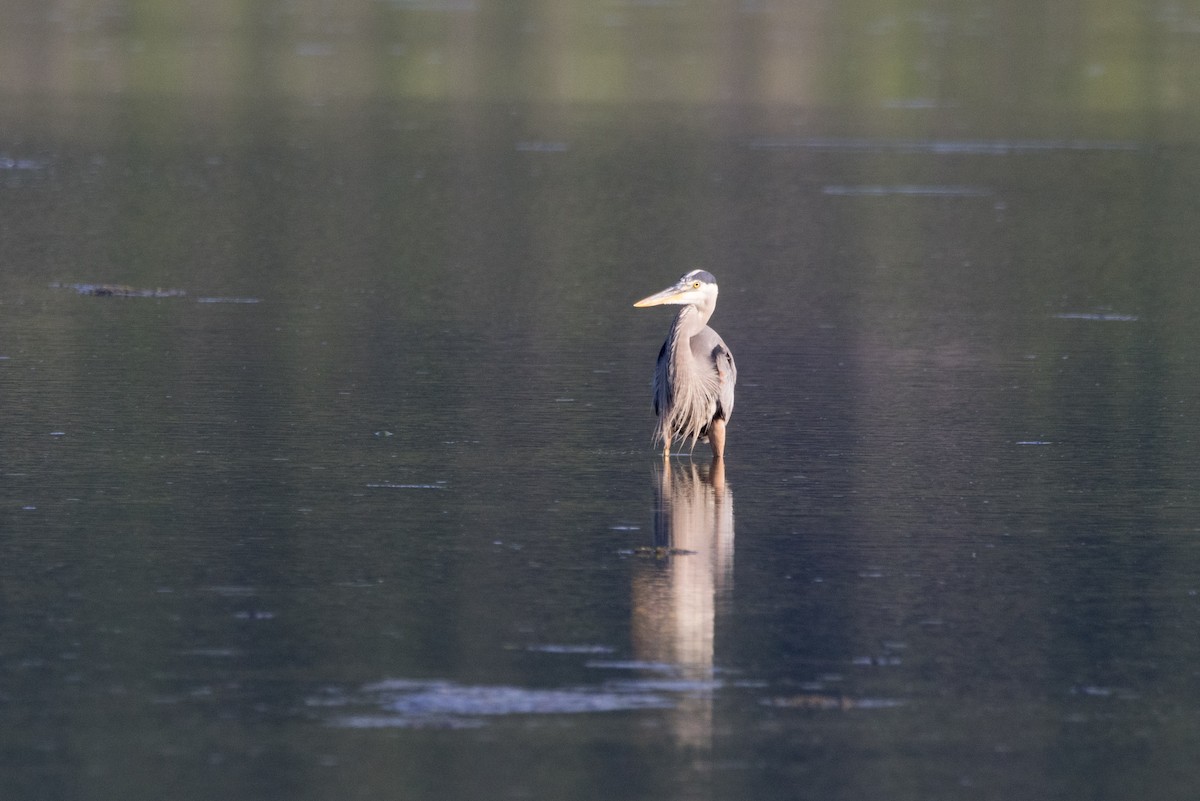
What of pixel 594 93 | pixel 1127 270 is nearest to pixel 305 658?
pixel 1127 270

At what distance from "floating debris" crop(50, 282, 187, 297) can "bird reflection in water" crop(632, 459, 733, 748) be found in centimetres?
611

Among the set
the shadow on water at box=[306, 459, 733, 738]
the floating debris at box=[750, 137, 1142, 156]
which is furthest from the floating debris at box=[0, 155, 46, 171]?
the shadow on water at box=[306, 459, 733, 738]

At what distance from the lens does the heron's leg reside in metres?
11.0

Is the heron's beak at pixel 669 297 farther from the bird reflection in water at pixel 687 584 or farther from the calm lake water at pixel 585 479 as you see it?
the bird reflection in water at pixel 687 584

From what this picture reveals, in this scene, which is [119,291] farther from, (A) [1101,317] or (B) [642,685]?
(B) [642,685]

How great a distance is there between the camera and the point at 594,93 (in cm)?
3362

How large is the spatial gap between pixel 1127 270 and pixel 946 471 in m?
7.64

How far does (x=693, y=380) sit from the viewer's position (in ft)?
35.8

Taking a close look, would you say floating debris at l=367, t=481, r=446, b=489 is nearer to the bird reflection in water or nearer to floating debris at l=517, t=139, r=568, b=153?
the bird reflection in water

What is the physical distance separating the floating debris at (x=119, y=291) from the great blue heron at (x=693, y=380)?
5.50 meters

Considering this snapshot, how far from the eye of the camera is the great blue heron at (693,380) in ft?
35.7

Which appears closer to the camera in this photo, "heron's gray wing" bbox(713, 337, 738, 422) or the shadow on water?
the shadow on water

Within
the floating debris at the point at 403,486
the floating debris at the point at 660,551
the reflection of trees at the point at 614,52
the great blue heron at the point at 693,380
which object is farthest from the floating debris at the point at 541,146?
the floating debris at the point at 660,551

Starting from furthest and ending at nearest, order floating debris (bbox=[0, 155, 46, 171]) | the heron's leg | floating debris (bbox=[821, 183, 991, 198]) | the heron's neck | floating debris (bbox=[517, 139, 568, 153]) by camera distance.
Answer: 1. floating debris (bbox=[517, 139, 568, 153])
2. floating debris (bbox=[0, 155, 46, 171])
3. floating debris (bbox=[821, 183, 991, 198])
4. the heron's neck
5. the heron's leg
